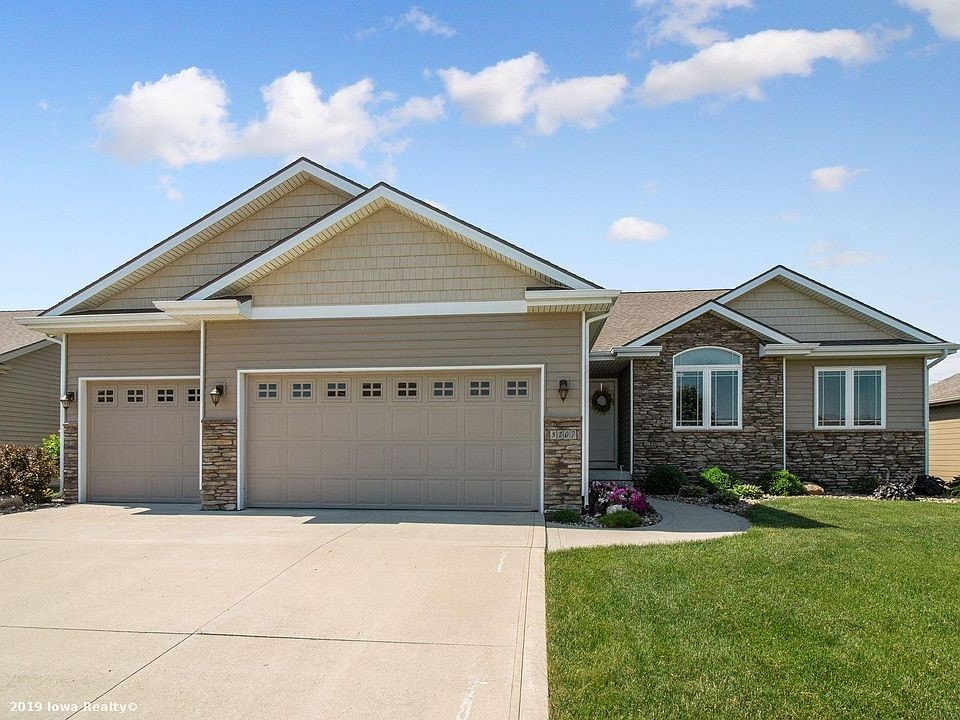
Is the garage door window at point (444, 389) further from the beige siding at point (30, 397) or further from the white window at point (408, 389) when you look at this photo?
the beige siding at point (30, 397)

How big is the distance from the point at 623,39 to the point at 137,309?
33.8 ft

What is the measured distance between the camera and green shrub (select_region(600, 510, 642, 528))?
36.1 feet

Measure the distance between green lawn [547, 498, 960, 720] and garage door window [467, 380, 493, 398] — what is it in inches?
161

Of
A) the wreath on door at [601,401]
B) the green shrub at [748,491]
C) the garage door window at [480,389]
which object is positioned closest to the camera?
the garage door window at [480,389]

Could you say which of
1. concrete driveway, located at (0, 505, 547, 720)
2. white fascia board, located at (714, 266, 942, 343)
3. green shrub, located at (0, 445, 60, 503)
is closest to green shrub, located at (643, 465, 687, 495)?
white fascia board, located at (714, 266, 942, 343)

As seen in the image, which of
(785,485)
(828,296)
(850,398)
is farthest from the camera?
(828,296)

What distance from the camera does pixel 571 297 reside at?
37.3 feet

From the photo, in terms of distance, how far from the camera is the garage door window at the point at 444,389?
40.4 ft

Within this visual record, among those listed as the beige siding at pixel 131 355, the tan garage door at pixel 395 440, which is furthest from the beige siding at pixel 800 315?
the beige siding at pixel 131 355

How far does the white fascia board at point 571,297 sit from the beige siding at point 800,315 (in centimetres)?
848

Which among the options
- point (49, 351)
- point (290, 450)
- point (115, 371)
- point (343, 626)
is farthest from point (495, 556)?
point (49, 351)

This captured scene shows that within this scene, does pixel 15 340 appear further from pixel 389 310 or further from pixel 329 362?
pixel 389 310

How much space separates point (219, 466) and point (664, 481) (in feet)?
30.3

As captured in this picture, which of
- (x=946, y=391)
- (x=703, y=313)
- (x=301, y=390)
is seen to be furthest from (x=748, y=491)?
(x=946, y=391)
